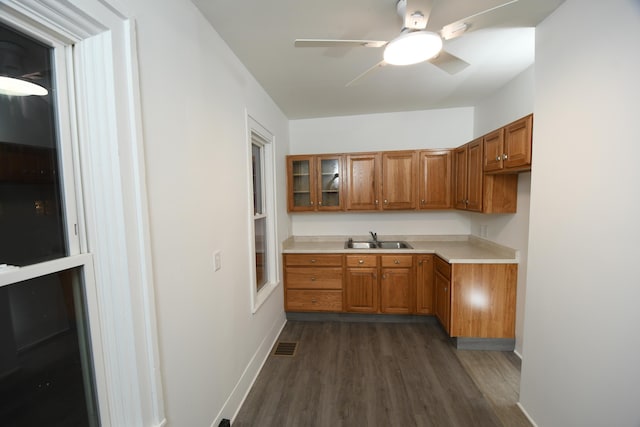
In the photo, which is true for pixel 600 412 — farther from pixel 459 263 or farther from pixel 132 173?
pixel 132 173

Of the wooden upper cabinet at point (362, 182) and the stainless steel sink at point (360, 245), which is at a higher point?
the wooden upper cabinet at point (362, 182)

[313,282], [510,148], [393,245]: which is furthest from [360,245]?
[510,148]

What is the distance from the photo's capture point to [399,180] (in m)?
3.20

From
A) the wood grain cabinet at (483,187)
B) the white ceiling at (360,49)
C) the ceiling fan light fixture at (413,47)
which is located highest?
the white ceiling at (360,49)

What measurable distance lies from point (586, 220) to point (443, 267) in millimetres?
1478

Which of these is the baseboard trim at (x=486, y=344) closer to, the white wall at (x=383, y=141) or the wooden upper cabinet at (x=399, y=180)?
the white wall at (x=383, y=141)

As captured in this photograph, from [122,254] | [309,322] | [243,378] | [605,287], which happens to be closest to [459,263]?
[605,287]

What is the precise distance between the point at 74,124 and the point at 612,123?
87.3 inches

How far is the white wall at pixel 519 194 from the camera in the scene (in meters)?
2.25

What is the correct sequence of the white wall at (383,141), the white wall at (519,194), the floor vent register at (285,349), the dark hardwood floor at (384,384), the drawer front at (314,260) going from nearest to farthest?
1. the dark hardwood floor at (384,384)
2. the white wall at (519,194)
3. the floor vent register at (285,349)
4. the drawer front at (314,260)
5. the white wall at (383,141)

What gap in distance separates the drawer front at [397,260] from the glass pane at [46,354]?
8.60ft

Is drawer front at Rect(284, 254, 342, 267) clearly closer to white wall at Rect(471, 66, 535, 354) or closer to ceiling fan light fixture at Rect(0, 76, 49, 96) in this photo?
white wall at Rect(471, 66, 535, 354)

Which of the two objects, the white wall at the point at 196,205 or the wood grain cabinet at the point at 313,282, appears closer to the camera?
the white wall at the point at 196,205

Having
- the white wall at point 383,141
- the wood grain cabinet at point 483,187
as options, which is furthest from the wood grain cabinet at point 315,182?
the wood grain cabinet at point 483,187
